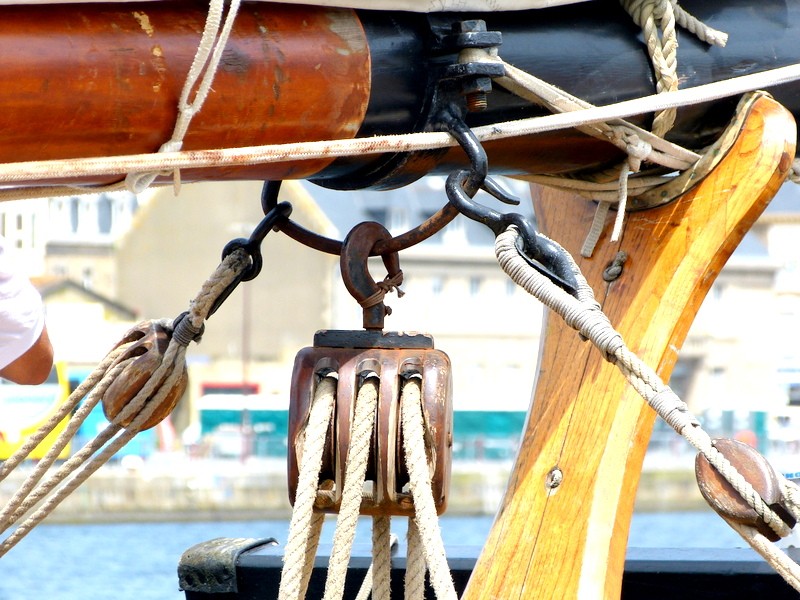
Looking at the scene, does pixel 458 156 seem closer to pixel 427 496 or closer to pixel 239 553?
pixel 427 496

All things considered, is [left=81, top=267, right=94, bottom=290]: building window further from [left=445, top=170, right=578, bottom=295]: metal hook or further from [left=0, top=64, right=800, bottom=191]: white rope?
[left=445, top=170, right=578, bottom=295]: metal hook

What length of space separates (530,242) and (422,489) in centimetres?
26

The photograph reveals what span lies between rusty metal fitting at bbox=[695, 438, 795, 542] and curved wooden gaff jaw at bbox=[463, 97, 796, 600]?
0.56 feet

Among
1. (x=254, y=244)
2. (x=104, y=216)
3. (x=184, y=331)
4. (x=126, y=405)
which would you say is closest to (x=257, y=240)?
(x=254, y=244)

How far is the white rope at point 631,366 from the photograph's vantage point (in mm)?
1229

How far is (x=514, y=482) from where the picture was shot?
153 centimetres

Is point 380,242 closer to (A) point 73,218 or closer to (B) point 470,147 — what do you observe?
(B) point 470,147

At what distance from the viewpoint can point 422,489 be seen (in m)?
1.25

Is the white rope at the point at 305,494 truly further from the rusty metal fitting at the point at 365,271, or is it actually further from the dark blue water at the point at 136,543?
the dark blue water at the point at 136,543

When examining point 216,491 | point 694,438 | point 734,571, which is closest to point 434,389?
point 694,438

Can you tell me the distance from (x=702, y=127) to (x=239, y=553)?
3.54 feet

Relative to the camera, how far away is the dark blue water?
16125mm

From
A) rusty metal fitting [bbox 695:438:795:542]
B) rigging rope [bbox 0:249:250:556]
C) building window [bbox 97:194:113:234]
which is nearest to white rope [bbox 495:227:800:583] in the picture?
rusty metal fitting [bbox 695:438:795:542]

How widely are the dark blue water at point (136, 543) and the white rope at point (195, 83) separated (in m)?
13.0
